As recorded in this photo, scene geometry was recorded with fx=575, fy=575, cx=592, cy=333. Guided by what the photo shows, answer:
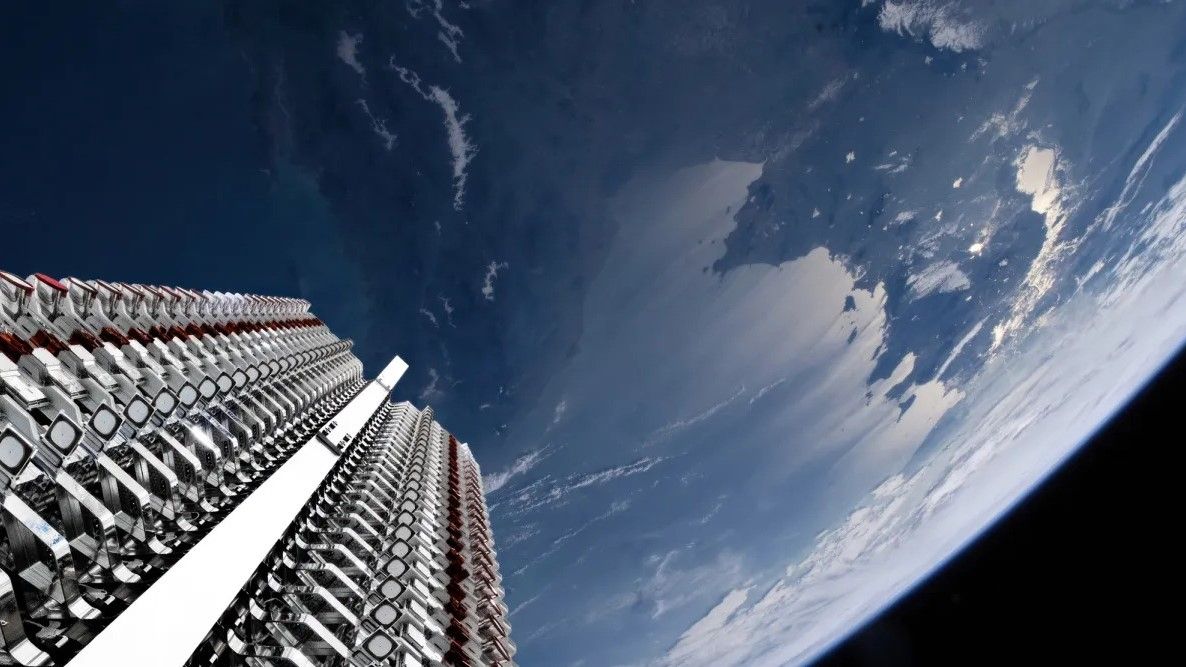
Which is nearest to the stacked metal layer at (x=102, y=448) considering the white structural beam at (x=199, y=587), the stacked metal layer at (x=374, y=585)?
the white structural beam at (x=199, y=587)

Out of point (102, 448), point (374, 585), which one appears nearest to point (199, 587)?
point (102, 448)

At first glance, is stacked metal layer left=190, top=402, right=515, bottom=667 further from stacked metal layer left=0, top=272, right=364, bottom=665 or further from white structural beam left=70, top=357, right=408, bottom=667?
stacked metal layer left=0, top=272, right=364, bottom=665

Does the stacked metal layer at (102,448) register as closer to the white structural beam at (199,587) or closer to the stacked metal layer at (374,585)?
the white structural beam at (199,587)

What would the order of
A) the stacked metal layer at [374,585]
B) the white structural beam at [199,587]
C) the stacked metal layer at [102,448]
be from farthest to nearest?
1. the stacked metal layer at [374,585]
2. the white structural beam at [199,587]
3. the stacked metal layer at [102,448]

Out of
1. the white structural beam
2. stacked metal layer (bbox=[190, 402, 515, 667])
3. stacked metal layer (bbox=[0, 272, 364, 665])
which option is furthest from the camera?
stacked metal layer (bbox=[190, 402, 515, 667])

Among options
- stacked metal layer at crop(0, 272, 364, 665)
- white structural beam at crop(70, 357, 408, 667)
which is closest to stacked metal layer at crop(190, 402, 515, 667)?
white structural beam at crop(70, 357, 408, 667)

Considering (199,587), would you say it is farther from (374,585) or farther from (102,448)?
(374,585)
